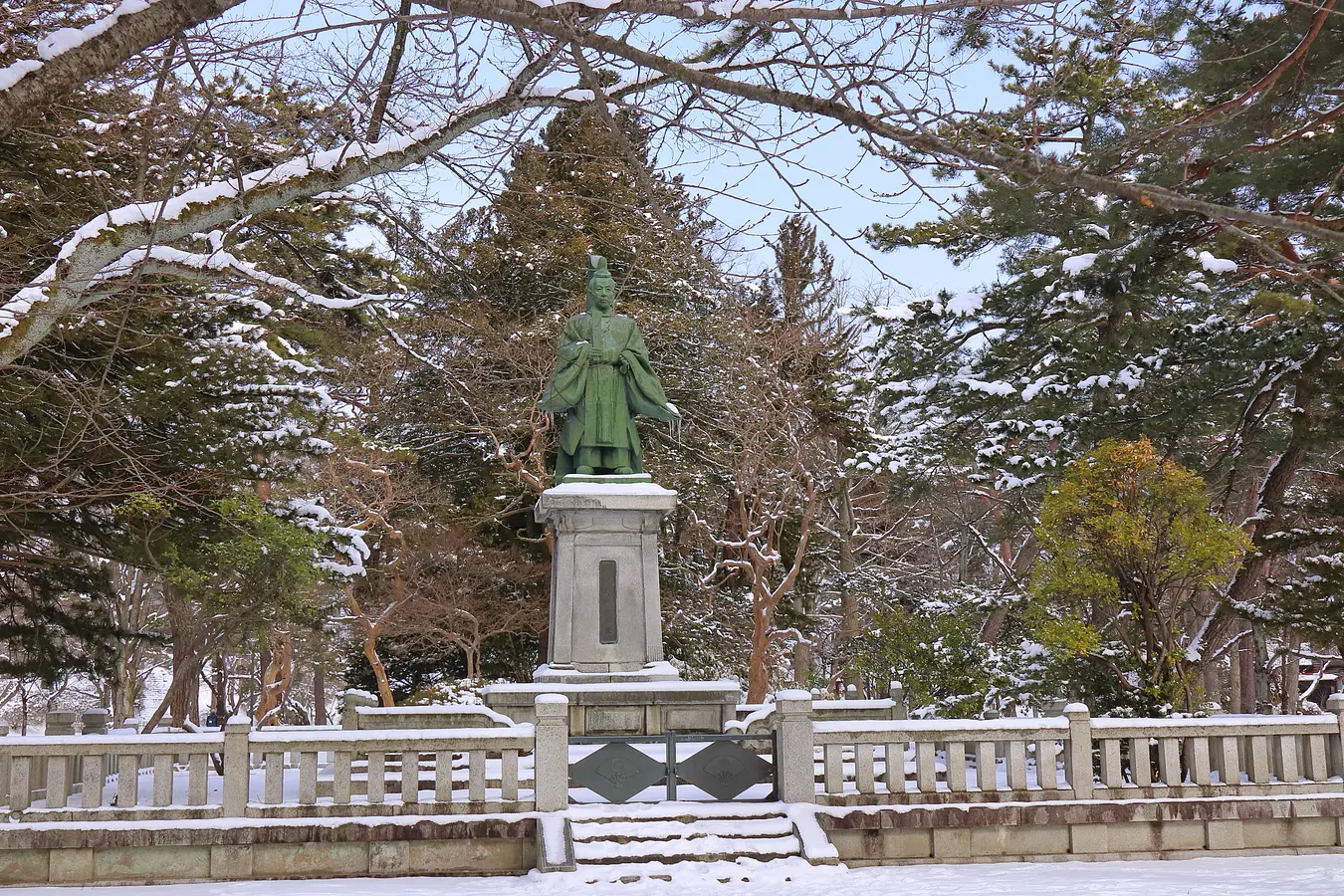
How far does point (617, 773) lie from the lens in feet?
34.0

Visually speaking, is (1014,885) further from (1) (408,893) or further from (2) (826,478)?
(2) (826,478)

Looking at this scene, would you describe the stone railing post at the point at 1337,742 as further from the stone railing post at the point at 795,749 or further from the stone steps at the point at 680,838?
the stone steps at the point at 680,838

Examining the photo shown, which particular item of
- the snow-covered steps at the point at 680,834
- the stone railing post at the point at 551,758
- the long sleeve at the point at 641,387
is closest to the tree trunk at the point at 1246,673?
the long sleeve at the point at 641,387

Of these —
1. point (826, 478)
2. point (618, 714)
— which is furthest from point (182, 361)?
point (826, 478)

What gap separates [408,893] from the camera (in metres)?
8.88

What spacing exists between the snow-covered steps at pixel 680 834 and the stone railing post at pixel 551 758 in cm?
21

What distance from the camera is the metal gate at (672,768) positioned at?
405 inches

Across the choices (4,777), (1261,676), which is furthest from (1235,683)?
(4,777)

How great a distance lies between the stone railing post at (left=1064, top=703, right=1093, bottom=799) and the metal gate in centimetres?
275

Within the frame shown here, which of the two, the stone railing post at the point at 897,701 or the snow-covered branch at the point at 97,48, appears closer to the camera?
the snow-covered branch at the point at 97,48

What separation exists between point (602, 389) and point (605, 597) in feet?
8.51

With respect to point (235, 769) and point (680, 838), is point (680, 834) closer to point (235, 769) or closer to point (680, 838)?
point (680, 838)

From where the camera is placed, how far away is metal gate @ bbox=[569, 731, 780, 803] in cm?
1029

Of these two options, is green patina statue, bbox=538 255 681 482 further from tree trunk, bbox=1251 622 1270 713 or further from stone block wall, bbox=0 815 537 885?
tree trunk, bbox=1251 622 1270 713
